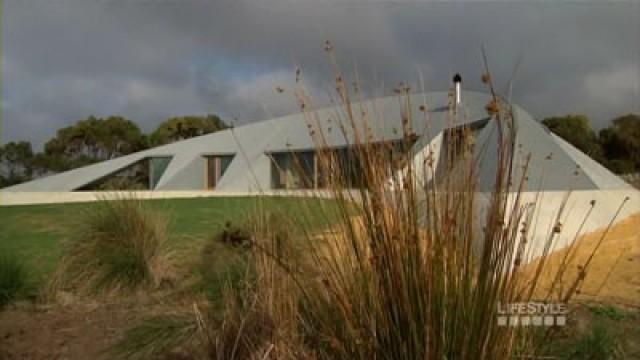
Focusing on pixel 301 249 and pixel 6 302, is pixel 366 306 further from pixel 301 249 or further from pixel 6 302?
pixel 6 302

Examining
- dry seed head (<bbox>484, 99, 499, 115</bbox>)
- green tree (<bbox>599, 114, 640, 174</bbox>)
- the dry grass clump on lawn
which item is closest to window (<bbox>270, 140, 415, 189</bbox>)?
dry seed head (<bbox>484, 99, 499, 115</bbox>)

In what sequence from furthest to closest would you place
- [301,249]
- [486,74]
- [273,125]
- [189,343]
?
[273,125], [189,343], [301,249], [486,74]

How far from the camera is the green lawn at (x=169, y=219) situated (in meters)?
2.97

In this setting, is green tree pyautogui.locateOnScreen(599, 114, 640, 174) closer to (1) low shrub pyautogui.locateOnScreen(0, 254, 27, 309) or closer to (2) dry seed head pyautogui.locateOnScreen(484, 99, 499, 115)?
(2) dry seed head pyautogui.locateOnScreen(484, 99, 499, 115)

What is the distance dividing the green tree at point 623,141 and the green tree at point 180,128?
2769 cm

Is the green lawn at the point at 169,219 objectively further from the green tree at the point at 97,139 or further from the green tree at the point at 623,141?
the green tree at the point at 97,139

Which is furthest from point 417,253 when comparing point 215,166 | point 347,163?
point 215,166

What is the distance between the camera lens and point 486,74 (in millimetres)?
1876

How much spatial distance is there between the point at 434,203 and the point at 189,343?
70.4 inches

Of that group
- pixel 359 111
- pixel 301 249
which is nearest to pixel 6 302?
pixel 301 249

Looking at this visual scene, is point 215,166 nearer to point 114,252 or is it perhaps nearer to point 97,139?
point 97,139

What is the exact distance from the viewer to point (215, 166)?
2736 centimetres

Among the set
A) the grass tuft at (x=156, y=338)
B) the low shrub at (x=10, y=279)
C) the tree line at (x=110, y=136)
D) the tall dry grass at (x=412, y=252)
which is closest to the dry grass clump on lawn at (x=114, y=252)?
the low shrub at (x=10, y=279)

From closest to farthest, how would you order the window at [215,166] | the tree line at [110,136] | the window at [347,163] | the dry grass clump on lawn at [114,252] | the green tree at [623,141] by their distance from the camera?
1. the window at [347,163]
2. the green tree at [623,141]
3. the dry grass clump on lawn at [114,252]
4. the window at [215,166]
5. the tree line at [110,136]
